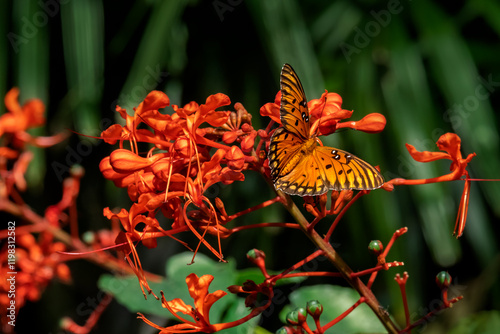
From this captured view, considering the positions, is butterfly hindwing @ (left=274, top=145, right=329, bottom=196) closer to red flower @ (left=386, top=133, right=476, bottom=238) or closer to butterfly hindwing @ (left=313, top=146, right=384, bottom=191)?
butterfly hindwing @ (left=313, top=146, right=384, bottom=191)

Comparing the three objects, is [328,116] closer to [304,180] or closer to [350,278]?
[304,180]

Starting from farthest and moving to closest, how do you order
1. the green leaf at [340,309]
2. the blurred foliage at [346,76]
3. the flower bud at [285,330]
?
the blurred foliage at [346,76], the green leaf at [340,309], the flower bud at [285,330]

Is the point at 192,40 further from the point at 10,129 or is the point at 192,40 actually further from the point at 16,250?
the point at 16,250

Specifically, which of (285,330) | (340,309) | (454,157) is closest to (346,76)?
(340,309)

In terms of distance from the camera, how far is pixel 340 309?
0.96m

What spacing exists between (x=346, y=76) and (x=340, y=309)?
0.72 meters

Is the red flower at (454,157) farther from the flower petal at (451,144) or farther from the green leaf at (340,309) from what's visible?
the green leaf at (340,309)

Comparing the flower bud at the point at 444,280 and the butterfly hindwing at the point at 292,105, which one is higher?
the butterfly hindwing at the point at 292,105

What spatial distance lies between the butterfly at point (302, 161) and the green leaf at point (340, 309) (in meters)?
0.35

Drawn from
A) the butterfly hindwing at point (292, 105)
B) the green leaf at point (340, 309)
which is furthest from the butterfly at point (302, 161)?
the green leaf at point (340, 309)

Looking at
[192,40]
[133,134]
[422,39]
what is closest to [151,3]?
[192,40]

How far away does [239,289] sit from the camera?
0.71 m

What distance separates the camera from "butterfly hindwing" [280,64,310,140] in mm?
646

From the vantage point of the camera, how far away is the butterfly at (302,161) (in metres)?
0.65
